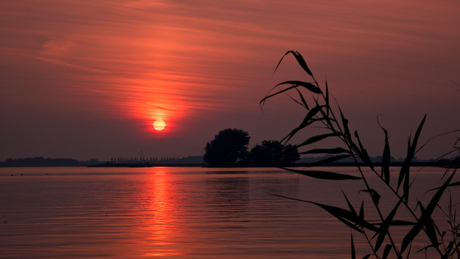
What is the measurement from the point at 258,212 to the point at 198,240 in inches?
384

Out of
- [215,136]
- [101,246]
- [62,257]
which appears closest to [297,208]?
[101,246]

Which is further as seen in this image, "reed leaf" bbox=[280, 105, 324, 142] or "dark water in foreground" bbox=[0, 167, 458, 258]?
"dark water in foreground" bbox=[0, 167, 458, 258]

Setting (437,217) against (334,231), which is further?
(437,217)

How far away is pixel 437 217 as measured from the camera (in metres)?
23.6

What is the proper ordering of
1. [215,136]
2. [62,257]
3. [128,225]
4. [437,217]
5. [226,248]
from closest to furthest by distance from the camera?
1. [62,257]
2. [226,248]
3. [128,225]
4. [437,217]
5. [215,136]

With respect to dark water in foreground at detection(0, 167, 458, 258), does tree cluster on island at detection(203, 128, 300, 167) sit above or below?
above

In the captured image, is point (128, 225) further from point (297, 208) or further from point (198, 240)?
point (297, 208)

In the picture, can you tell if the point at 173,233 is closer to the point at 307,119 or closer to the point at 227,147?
the point at 307,119

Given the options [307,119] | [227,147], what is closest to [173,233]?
[307,119]

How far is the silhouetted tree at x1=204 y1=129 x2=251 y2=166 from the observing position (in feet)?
621

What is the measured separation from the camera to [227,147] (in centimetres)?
18875

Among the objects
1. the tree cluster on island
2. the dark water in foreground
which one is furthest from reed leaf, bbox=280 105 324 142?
the tree cluster on island

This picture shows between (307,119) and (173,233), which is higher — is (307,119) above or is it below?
above

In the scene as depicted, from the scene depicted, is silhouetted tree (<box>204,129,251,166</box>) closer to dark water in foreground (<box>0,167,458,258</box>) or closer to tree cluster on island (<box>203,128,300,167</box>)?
tree cluster on island (<box>203,128,300,167</box>)
